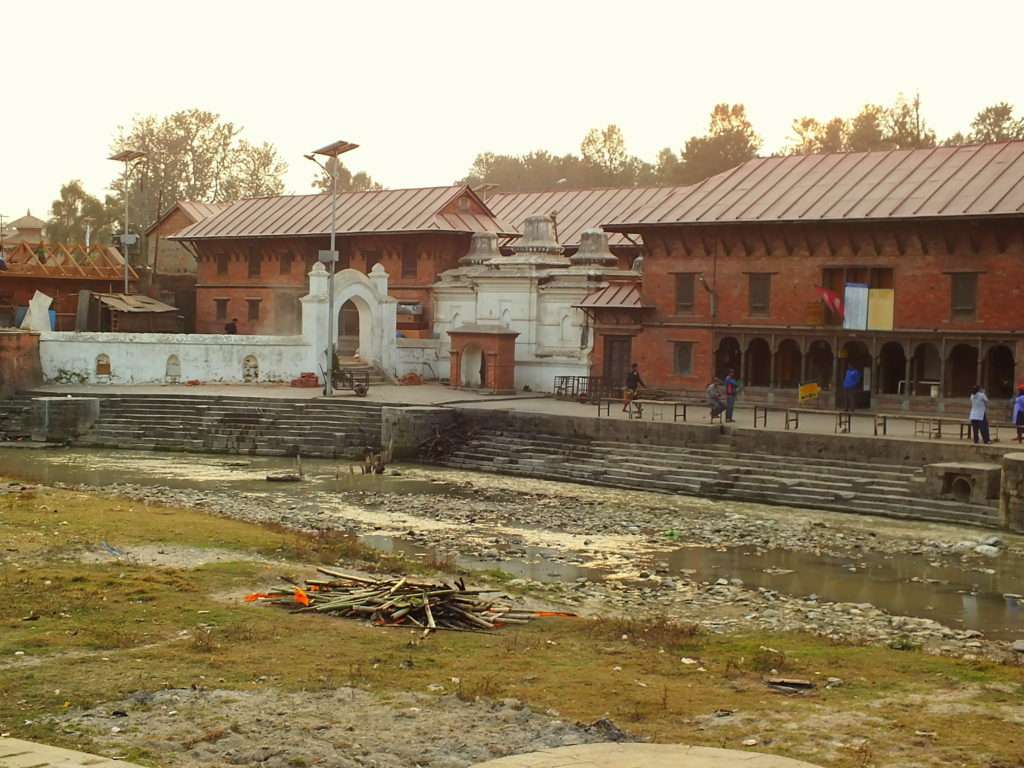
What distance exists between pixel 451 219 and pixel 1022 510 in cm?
3228

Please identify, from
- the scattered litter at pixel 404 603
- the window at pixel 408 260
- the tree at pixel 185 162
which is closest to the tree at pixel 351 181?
the tree at pixel 185 162

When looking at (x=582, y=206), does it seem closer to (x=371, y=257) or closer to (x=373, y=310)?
(x=371, y=257)

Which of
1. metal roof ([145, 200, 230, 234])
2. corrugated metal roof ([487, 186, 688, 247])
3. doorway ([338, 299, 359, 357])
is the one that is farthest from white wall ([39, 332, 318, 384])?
metal roof ([145, 200, 230, 234])

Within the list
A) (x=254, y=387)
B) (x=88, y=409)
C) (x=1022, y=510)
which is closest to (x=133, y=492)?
(x=88, y=409)

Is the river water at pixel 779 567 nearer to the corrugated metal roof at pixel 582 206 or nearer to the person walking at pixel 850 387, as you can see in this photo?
the person walking at pixel 850 387

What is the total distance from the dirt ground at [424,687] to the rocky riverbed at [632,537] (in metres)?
2.01

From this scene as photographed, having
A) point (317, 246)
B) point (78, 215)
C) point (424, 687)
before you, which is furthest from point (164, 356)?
point (78, 215)

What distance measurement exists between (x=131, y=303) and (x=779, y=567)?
40740 mm

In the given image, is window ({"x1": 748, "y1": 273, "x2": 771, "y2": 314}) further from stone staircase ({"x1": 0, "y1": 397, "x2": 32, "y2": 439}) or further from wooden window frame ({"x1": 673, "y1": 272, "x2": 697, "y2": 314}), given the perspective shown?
stone staircase ({"x1": 0, "y1": 397, "x2": 32, "y2": 439})

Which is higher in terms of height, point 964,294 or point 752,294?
point 752,294

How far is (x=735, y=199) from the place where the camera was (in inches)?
1736

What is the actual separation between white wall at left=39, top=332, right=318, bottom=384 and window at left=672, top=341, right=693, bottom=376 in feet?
41.5

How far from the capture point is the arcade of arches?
39.0m

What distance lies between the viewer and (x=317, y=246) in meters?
58.5
